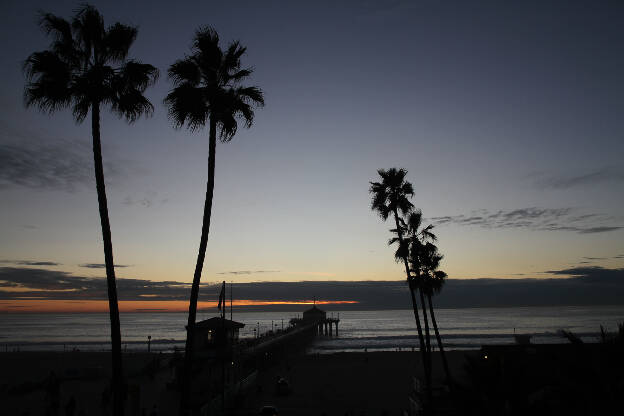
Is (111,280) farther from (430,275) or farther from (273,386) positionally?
(273,386)

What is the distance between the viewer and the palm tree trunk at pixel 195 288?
1045 centimetres

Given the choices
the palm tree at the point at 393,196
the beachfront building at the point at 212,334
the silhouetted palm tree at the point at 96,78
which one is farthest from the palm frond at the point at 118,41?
the beachfront building at the point at 212,334

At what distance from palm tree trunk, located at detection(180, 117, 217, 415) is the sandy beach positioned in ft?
37.6

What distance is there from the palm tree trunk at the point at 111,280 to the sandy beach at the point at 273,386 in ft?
39.3

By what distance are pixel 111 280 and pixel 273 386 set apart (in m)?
29.0

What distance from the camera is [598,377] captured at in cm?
632

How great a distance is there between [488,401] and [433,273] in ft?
68.9

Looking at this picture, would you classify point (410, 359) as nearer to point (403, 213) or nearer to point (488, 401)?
point (403, 213)

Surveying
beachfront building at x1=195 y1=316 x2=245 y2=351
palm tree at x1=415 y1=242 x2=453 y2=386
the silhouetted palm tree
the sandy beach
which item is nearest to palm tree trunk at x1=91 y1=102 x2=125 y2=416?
the silhouetted palm tree

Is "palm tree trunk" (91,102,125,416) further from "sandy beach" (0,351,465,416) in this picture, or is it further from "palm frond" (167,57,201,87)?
"sandy beach" (0,351,465,416)

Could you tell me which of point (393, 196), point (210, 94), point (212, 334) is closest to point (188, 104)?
point (210, 94)

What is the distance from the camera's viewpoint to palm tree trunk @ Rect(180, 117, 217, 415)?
1045cm

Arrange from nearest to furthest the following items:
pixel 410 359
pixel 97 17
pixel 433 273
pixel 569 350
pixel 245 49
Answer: pixel 569 350
pixel 97 17
pixel 245 49
pixel 433 273
pixel 410 359

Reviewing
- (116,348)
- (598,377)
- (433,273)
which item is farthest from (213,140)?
(433,273)
